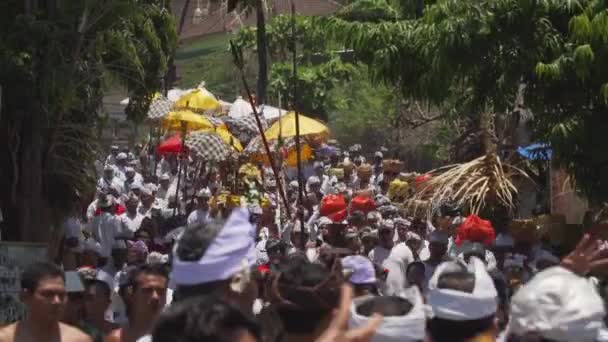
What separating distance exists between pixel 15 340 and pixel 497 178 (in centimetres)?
1113

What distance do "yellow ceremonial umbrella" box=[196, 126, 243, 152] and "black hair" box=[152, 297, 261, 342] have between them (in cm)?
2012

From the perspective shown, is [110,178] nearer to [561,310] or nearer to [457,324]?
[457,324]

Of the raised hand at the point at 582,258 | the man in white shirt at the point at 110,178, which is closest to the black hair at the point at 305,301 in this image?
the raised hand at the point at 582,258

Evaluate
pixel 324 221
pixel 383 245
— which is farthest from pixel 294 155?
pixel 383 245

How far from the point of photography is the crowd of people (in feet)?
15.6

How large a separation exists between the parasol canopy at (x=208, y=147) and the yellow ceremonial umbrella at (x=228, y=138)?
0.72 m

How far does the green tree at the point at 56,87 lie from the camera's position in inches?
579

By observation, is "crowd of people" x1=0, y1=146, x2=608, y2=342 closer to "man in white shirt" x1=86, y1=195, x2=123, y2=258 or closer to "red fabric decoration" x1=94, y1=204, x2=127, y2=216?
"man in white shirt" x1=86, y1=195, x2=123, y2=258

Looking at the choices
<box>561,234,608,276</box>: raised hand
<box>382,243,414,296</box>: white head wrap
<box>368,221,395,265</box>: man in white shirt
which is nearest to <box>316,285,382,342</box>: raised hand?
A: <box>561,234,608,276</box>: raised hand

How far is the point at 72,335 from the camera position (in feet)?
24.1

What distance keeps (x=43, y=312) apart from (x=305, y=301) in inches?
101

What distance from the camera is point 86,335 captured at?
24.5ft

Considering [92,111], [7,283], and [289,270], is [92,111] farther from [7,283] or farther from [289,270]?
[289,270]

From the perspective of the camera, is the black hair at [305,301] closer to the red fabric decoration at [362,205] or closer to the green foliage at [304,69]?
the red fabric decoration at [362,205]
